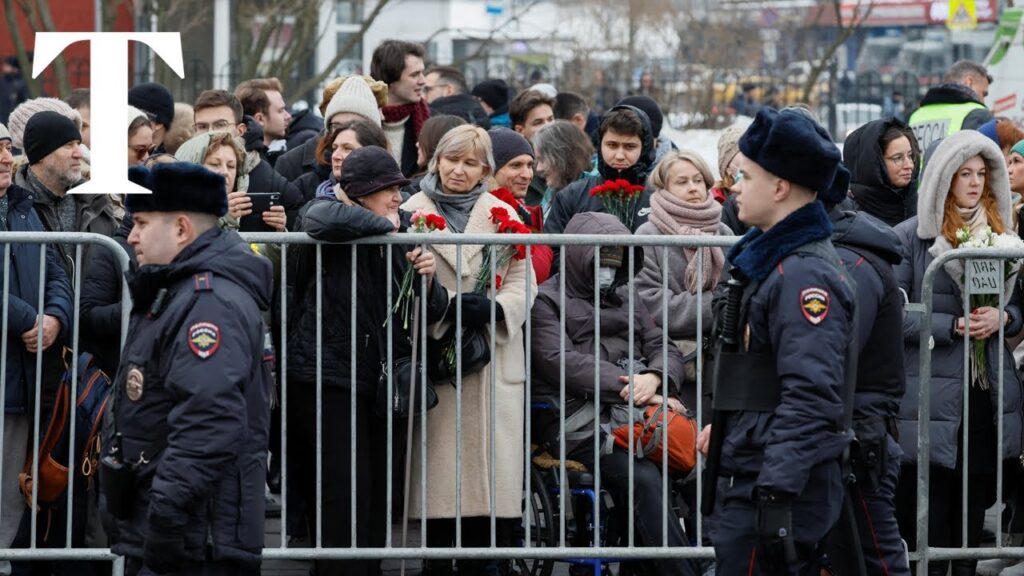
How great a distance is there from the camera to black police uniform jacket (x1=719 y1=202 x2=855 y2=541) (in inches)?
205

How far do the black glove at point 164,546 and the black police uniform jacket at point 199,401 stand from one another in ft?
0.05

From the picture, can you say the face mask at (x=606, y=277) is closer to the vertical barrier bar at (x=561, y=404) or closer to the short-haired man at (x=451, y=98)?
A: the vertical barrier bar at (x=561, y=404)

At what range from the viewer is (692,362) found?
7496 mm

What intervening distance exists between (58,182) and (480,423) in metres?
2.14

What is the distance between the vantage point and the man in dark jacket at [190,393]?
5.19m

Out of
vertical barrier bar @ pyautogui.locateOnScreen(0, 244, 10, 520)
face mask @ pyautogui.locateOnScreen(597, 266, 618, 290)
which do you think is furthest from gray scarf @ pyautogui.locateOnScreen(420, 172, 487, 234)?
vertical barrier bar @ pyautogui.locateOnScreen(0, 244, 10, 520)

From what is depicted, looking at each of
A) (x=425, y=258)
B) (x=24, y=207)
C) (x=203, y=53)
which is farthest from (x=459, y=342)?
(x=203, y=53)

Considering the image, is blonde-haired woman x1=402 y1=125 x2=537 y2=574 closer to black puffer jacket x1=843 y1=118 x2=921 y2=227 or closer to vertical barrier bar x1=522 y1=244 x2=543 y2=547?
vertical barrier bar x1=522 y1=244 x2=543 y2=547

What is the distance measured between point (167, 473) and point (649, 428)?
8.83ft

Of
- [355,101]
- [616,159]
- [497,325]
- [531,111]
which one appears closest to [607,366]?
[497,325]

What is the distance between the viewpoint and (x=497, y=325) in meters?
7.30

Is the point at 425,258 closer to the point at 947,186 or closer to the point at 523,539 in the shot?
the point at 523,539

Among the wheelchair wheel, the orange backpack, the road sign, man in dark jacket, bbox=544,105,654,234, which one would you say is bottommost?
the wheelchair wheel

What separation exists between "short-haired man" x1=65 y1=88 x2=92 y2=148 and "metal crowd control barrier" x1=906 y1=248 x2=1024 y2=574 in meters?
4.33
